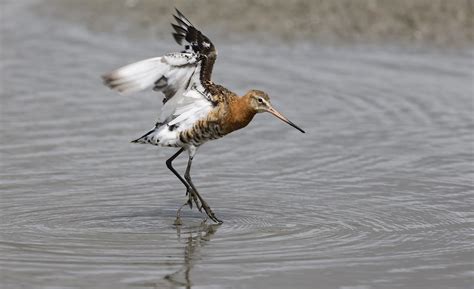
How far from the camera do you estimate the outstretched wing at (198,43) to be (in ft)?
25.8

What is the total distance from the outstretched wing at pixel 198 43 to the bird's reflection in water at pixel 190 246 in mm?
1044

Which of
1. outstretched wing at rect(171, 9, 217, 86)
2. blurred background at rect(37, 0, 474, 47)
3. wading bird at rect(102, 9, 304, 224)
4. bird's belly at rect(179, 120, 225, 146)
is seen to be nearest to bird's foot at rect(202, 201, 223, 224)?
wading bird at rect(102, 9, 304, 224)

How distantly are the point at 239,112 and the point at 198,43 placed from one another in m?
0.59

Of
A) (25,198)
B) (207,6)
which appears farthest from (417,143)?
(207,6)

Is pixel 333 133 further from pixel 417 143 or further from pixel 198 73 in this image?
pixel 198 73

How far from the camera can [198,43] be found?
25.9ft

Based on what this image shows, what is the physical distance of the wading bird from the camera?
780 cm

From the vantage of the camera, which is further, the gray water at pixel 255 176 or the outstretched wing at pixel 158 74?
the outstretched wing at pixel 158 74

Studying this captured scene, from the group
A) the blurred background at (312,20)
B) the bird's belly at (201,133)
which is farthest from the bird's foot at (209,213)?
the blurred background at (312,20)

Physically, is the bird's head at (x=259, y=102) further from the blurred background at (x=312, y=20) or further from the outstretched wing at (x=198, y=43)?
the blurred background at (x=312, y=20)

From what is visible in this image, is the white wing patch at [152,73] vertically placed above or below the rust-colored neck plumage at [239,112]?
above

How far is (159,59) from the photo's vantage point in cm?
782

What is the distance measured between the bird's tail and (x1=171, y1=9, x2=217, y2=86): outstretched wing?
25 cm

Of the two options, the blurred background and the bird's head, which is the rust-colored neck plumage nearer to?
the bird's head
